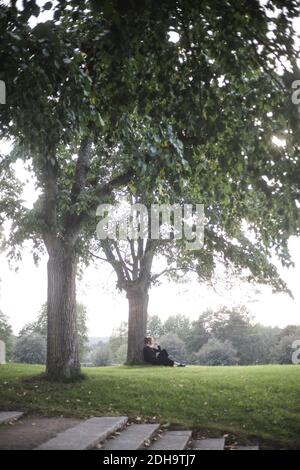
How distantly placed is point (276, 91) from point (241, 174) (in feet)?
4.96

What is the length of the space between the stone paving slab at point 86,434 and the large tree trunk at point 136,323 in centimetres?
1358

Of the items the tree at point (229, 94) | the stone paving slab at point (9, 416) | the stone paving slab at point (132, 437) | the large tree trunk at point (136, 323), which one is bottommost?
the stone paving slab at point (132, 437)

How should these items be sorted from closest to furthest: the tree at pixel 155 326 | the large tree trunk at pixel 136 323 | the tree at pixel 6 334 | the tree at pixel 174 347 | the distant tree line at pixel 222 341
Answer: the large tree trunk at pixel 136 323
the distant tree line at pixel 222 341
the tree at pixel 6 334
the tree at pixel 174 347
the tree at pixel 155 326

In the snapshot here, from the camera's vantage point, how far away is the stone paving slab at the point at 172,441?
6.99 meters

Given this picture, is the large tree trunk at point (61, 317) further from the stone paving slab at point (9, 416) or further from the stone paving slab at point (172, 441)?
the stone paving slab at point (172, 441)

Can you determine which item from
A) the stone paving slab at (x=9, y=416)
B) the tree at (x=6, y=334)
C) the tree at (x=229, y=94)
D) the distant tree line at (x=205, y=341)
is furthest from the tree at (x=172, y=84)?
the tree at (x=6, y=334)

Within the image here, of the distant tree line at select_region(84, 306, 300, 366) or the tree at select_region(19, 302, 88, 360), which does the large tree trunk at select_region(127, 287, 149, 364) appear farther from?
the tree at select_region(19, 302, 88, 360)

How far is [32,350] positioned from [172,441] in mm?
46859

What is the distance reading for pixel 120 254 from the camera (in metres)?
24.0

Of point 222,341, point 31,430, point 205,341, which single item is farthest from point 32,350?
point 31,430

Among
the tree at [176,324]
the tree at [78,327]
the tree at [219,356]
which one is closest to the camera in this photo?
the tree at [219,356]

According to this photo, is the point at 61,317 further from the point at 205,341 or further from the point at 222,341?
the point at 205,341

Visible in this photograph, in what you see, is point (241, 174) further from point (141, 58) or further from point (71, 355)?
point (71, 355)
